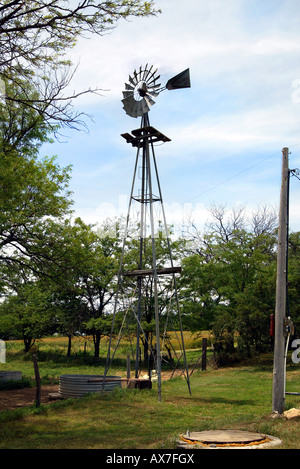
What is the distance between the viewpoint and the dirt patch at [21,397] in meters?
15.7

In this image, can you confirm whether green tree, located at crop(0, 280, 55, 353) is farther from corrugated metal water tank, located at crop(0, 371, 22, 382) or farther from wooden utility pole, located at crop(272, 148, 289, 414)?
wooden utility pole, located at crop(272, 148, 289, 414)

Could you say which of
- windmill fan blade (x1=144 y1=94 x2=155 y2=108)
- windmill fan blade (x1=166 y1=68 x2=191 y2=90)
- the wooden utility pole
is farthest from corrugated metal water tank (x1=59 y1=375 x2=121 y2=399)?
windmill fan blade (x1=166 y1=68 x2=191 y2=90)

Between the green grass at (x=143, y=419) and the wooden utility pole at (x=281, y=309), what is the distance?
57cm

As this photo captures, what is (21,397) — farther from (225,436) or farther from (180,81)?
(180,81)

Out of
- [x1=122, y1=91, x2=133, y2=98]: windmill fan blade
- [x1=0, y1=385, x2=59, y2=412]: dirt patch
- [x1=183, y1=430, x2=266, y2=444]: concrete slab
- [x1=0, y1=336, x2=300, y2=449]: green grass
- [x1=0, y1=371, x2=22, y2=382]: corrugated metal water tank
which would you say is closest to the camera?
[x1=183, y1=430, x2=266, y2=444]: concrete slab

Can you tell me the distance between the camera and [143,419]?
1077cm

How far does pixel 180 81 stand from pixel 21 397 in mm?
13246

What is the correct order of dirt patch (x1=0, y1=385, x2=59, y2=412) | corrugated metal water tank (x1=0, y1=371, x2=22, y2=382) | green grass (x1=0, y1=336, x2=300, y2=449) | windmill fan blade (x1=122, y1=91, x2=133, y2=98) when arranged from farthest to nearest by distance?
corrugated metal water tank (x1=0, y1=371, x2=22, y2=382)
windmill fan blade (x1=122, y1=91, x2=133, y2=98)
dirt patch (x1=0, y1=385, x2=59, y2=412)
green grass (x1=0, y1=336, x2=300, y2=449)

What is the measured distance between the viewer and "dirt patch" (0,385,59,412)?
51.4ft

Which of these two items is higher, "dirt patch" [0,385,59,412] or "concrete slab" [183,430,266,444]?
"concrete slab" [183,430,266,444]

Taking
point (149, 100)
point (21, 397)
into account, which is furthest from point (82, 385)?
point (149, 100)

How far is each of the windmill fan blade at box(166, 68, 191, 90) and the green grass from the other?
10.1 metres
